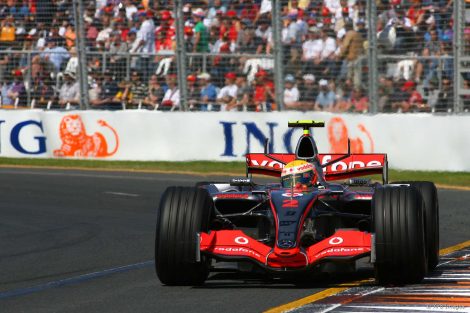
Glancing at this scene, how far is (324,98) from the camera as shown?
73.4 feet

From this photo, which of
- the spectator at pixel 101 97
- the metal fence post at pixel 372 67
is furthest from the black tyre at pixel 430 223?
the spectator at pixel 101 97

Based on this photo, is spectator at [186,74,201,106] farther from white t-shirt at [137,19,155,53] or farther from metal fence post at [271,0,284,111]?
metal fence post at [271,0,284,111]

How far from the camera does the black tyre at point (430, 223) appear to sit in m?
9.90

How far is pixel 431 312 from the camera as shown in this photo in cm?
768

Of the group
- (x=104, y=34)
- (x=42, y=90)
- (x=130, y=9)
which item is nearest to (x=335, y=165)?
(x=130, y=9)

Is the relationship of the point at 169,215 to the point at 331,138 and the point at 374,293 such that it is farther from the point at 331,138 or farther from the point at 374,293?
the point at 331,138

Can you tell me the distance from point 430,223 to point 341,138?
Result: 39.2ft

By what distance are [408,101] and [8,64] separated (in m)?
9.00

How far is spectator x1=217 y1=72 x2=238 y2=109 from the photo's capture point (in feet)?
76.3

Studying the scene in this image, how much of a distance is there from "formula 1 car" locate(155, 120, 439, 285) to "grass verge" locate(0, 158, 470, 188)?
10008 millimetres

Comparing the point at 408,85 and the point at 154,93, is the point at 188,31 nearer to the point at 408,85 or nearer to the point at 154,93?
the point at 154,93

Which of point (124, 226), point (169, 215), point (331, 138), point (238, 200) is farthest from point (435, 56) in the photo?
point (169, 215)

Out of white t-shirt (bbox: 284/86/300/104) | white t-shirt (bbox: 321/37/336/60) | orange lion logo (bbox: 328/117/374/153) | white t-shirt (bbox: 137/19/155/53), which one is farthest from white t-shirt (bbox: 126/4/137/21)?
orange lion logo (bbox: 328/117/374/153)

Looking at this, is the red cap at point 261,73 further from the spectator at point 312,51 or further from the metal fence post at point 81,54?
the metal fence post at point 81,54
